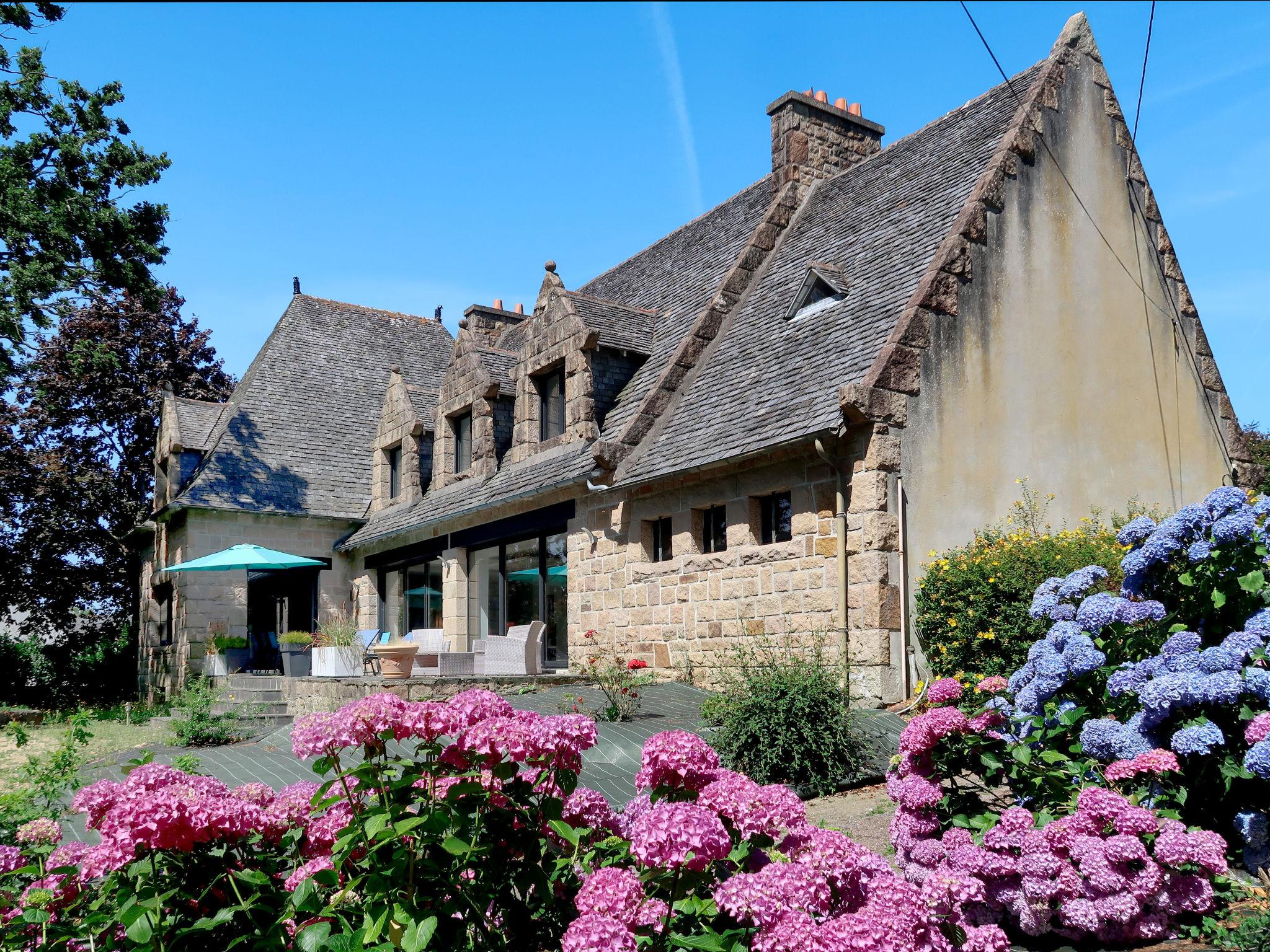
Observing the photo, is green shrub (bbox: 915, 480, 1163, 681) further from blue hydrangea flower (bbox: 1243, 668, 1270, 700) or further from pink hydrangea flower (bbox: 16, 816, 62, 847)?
pink hydrangea flower (bbox: 16, 816, 62, 847)

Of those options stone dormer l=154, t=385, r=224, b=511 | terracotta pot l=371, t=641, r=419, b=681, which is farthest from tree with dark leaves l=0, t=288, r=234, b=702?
terracotta pot l=371, t=641, r=419, b=681

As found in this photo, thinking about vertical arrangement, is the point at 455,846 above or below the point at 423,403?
below

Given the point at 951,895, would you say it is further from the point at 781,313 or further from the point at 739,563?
the point at 781,313

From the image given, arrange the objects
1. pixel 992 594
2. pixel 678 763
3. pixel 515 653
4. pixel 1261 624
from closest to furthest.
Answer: pixel 678 763 → pixel 1261 624 → pixel 992 594 → pixel 515 653

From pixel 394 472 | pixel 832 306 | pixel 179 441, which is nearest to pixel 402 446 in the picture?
pixel 394 472

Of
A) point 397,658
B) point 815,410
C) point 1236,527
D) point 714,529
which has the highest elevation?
point 815,410

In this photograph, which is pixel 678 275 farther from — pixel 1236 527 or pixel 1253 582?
pixel 1253 582

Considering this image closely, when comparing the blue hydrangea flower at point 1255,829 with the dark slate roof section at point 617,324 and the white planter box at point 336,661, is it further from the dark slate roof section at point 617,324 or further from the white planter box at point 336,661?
the white planter box at point 336,661

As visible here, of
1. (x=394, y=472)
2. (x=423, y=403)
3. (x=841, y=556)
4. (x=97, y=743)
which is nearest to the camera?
(x=841, y=556)

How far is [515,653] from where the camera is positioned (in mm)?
14344

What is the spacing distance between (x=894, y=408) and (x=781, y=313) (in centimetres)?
368

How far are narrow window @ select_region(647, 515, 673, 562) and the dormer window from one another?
3138 millimetres

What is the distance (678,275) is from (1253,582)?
1389 centimetres

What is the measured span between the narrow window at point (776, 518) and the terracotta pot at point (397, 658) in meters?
4.36
